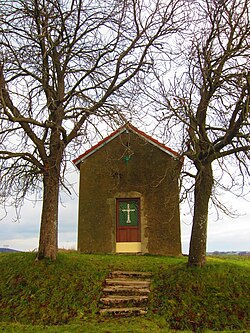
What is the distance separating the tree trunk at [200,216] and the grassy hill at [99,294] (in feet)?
1.28

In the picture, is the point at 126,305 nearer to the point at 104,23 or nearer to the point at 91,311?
the point at 91,311

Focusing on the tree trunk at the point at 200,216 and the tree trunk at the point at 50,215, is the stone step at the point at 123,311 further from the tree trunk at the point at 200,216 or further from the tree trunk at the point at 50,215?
the tree trunk at the point at 50,215

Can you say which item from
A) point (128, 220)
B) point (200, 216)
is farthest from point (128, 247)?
point (200, 216)

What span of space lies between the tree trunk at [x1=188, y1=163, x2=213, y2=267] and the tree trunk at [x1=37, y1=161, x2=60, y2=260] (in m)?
4.40

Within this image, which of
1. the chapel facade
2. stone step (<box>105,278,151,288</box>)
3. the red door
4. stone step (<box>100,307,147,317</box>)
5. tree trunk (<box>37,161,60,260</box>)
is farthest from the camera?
the red door

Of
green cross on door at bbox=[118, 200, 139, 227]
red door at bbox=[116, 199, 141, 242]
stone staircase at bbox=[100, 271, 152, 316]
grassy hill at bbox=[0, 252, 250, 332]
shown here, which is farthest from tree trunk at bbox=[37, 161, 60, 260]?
green cross on door at bbox=[118, 200, 139, 227]

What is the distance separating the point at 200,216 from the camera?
10156mm

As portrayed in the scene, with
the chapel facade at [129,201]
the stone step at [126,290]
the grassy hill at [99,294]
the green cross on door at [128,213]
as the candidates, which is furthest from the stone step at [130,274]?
the green cross on door at [128,213]

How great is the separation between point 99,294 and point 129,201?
266 inches

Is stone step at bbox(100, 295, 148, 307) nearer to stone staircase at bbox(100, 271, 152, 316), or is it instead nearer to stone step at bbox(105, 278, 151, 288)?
stone staircase at bbox(100, 271, 152, 316)

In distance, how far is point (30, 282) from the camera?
30.3ft

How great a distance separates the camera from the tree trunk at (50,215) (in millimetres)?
10422

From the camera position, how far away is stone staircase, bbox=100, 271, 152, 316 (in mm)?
8033

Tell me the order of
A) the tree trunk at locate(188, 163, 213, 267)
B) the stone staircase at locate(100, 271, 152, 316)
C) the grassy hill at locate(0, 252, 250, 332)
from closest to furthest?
the grassy hill at locate(0, 252, 250, 332), the stone staircase at locate(100, 271, 152, 316), the tree trunk at locate(188, 163, 213, 267)
